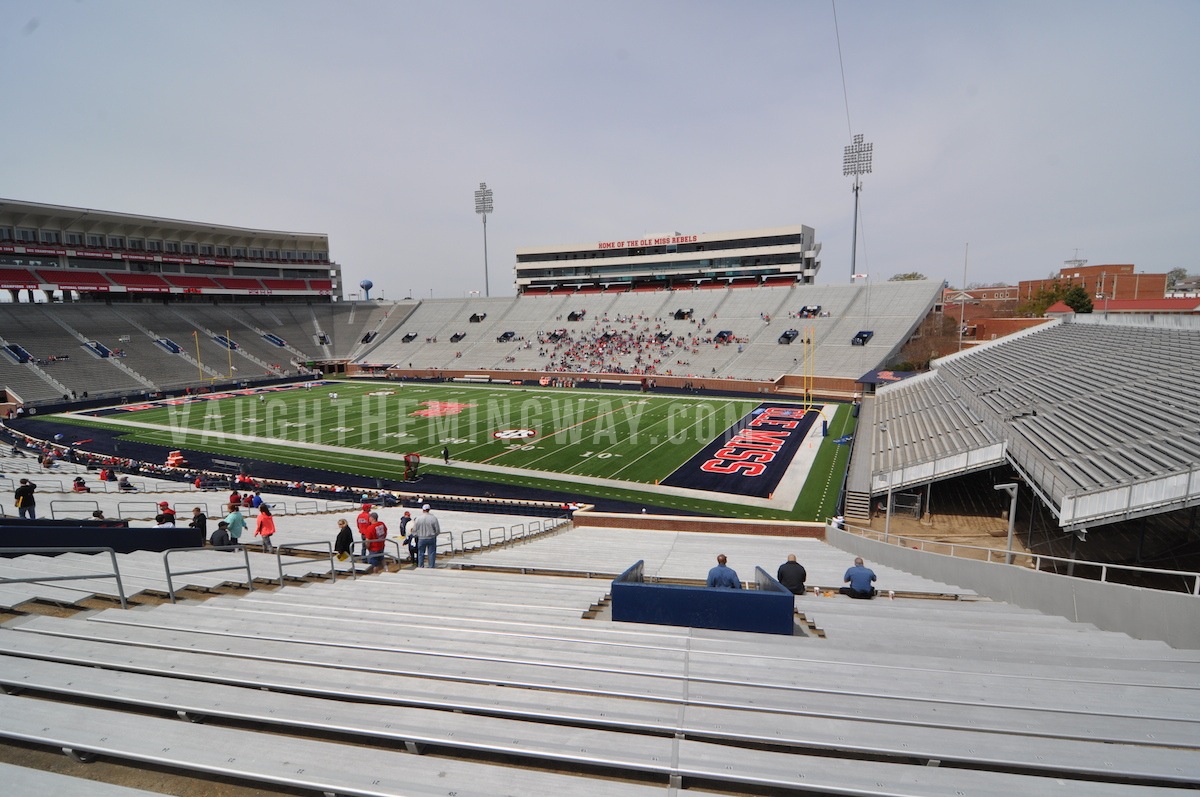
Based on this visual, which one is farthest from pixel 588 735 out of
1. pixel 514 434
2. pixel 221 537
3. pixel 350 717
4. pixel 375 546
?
pixel 514 434

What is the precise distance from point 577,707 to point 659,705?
20.7 inches

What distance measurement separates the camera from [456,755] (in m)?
3.32

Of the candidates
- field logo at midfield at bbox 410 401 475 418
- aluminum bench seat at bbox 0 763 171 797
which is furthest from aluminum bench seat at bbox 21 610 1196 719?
field logo at midfield at bbox 410 401 475 418

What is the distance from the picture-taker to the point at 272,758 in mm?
3088

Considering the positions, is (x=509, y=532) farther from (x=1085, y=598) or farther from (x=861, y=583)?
(x=1085, y=598)

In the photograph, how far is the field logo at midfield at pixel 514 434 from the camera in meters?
34.1

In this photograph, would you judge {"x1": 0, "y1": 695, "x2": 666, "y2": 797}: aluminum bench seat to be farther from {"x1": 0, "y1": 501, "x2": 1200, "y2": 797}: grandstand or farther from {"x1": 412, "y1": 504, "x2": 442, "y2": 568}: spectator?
{"x1": 412, "y1": 504, "x2": 442, "y2": 568}: spectator

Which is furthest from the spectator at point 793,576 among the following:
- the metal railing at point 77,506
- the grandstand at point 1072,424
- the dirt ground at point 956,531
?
the metal railing at point 77,506

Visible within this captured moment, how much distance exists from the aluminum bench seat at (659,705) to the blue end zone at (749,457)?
20.5 metres

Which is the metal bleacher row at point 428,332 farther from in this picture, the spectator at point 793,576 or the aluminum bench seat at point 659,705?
the aluminum bench seat at point 659,705

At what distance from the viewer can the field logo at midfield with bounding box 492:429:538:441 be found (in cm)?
3406

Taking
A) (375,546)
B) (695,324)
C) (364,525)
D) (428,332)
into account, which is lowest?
(375,546)

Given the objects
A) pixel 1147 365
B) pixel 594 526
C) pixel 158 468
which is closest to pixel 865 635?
pixel 594 526

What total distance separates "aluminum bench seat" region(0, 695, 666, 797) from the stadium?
22 mm
